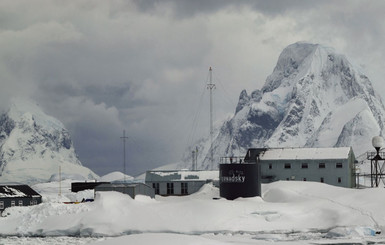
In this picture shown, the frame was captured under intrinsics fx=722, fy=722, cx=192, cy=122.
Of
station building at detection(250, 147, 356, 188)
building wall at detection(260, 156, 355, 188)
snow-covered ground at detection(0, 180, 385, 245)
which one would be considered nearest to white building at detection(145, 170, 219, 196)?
building wall at detection(260, 156, 355, 188)

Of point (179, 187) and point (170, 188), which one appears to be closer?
point (179, 187)

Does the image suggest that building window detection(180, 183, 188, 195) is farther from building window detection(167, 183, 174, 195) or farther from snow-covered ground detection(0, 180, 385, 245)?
snow-covered ground detection(0, 180, 385, 245)

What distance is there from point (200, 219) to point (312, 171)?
117 feet

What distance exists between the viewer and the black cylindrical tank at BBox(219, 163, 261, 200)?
90.7 m

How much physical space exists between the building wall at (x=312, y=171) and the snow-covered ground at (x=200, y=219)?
20234 millimetres

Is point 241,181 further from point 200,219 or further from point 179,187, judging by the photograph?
point 179,187

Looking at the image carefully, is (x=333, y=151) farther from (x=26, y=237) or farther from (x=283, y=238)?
(x=26, y=237)

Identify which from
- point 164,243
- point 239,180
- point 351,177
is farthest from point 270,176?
point 164,243

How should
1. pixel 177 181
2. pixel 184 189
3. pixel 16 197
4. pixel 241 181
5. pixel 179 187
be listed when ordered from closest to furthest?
pixel 241 181 < pixel 16 197 < pixel 179 187 < pixel 184 189 < pixel 177 181

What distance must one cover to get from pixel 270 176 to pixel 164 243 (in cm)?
6378

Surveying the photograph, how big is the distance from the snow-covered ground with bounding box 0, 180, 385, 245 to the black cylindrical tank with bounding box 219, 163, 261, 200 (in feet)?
4.31

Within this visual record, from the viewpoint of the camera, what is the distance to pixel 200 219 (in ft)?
265

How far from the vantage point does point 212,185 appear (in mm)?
112625

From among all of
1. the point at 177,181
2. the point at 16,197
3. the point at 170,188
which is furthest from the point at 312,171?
the point at 16,197
